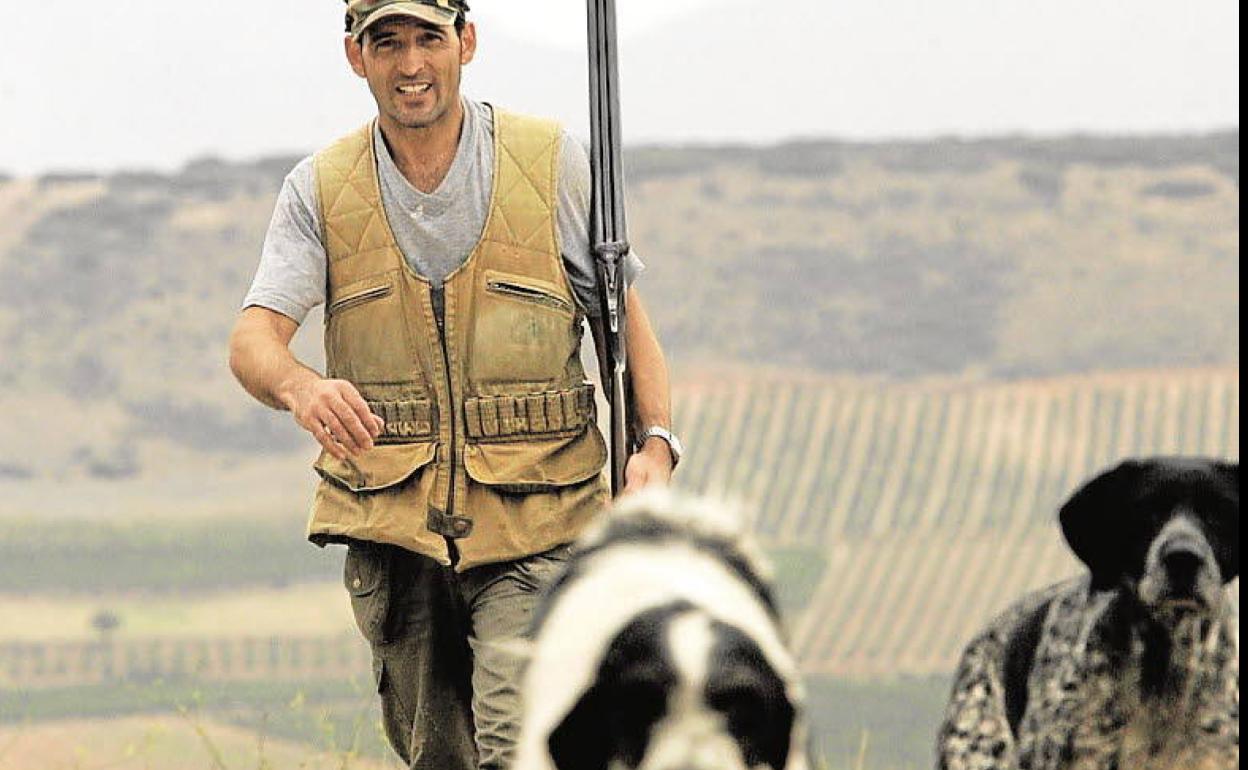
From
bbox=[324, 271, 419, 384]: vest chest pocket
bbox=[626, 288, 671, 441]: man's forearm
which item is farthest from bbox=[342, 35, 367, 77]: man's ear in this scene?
bbox=[626, 288, 671, 441]: man's forearm

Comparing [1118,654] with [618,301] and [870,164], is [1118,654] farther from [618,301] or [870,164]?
[870,164]

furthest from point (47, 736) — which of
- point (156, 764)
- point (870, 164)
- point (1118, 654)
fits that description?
point (870, 164)

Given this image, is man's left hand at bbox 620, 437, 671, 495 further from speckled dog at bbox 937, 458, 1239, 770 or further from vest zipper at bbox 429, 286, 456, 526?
speckled dog at bbox 937, 458, 1239, 770

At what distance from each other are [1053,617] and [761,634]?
158cm

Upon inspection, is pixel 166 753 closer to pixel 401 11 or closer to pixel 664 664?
pixel 401 11

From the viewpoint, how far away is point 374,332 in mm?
5789

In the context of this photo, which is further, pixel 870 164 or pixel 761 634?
pixel 870 164

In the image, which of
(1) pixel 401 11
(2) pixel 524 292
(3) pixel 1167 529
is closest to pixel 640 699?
(3) pixel 1167 529

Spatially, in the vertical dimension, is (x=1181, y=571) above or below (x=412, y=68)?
below

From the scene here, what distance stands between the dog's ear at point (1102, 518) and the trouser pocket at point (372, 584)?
165 centimetres

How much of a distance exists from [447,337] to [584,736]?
1.69 metres

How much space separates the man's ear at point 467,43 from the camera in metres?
5.82

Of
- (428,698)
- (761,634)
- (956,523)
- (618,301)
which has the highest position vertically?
(618,301)

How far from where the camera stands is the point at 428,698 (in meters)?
5.96
